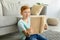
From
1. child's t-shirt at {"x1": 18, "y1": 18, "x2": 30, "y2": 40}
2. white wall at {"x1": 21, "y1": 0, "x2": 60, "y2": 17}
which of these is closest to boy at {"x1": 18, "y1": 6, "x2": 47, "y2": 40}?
child's t-shirt at {"x1": 18, "y1": 18, "x2": 30, "y2": 40}

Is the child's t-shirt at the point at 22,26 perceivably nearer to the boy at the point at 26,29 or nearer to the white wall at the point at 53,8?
the boy at the point at 26,29

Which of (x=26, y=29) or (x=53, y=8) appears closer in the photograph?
(x=26, y=29)

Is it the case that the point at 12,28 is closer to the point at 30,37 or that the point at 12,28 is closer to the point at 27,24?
the point at 27,24

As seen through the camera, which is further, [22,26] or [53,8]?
[53,8]

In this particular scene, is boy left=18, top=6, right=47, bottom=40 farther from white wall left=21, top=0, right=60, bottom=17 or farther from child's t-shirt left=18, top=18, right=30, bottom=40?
white wall left=21, top=0, right=60, bottom=17

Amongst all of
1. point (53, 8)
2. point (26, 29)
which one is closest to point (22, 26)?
point (26, 29)

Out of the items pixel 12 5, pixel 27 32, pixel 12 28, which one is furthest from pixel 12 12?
pixel 27 32

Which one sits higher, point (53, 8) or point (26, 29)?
point (53, 8)

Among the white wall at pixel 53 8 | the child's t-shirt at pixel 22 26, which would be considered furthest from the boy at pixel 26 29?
the white wall at pixel 53 8

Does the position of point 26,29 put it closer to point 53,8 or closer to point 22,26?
point 22,26

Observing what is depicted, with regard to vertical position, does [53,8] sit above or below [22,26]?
above

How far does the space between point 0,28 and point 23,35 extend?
2.16 feet

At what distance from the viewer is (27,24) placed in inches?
83.9

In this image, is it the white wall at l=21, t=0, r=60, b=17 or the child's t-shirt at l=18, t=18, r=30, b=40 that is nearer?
the child's t-shirt at l=18, t=18, r=30, b=40
